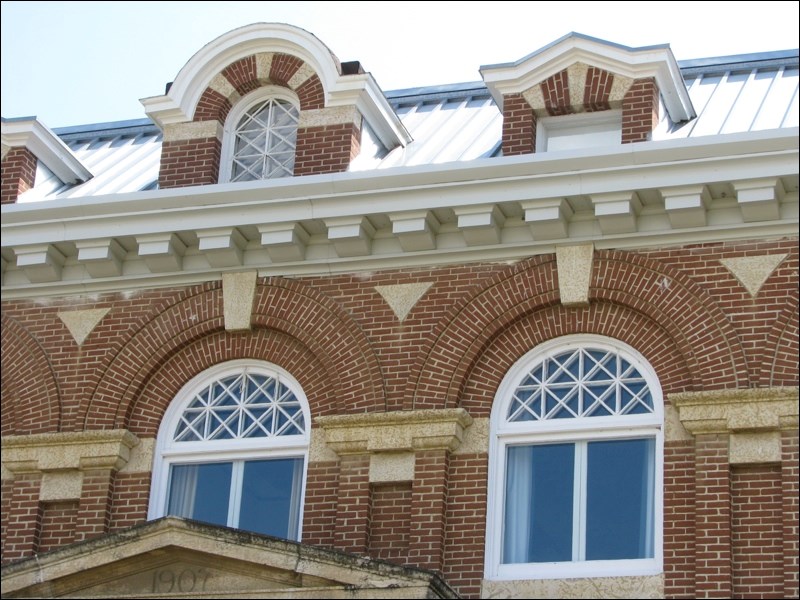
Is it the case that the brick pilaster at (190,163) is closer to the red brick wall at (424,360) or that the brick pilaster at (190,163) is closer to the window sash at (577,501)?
the red brick wall at (424,360)

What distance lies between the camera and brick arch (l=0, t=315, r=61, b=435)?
69.2 feet

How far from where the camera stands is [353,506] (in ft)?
64.0

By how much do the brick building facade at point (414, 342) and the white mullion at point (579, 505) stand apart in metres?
0.03

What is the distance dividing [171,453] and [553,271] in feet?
14.7

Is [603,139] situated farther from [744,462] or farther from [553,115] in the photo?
[744,462]

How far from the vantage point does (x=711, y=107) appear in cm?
2239

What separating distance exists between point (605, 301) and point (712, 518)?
270 centimetres

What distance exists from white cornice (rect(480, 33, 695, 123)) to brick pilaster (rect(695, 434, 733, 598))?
435 cm

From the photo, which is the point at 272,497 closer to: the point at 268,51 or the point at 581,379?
the point at 581,379

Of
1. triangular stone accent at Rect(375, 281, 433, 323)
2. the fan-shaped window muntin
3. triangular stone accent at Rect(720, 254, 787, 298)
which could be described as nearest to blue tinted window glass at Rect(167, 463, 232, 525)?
the fan-shaped window muntin

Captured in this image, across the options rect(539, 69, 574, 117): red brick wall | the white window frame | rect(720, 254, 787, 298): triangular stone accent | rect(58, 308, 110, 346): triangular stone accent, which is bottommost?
rect(58, 308, 110, 346): triangular stone accent

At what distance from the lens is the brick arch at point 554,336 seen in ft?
64.0

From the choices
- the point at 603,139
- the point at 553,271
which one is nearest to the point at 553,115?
the point at 603,139

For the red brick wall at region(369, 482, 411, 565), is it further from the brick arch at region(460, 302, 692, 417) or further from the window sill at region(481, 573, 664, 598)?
the brick arch at region(460, 302, 692, 417)
